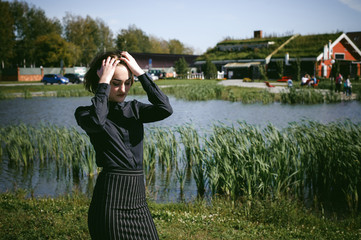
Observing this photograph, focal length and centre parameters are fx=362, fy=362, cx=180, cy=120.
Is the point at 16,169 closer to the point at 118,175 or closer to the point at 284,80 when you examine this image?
the point at 118,175

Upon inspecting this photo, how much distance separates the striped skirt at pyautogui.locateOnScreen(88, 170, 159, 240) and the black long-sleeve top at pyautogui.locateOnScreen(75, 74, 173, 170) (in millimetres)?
93

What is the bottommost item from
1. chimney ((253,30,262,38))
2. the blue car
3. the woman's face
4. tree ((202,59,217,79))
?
the woman's face

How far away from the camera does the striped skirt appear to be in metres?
2.43

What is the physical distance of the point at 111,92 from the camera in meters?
2.71

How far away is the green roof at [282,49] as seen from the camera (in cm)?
4862

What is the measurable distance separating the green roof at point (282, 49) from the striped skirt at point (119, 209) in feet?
155

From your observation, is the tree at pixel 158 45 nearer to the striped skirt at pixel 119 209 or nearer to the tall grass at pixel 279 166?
the tall grass at pixel 279 166

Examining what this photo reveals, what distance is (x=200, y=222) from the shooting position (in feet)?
17.1

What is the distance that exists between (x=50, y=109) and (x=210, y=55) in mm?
42991

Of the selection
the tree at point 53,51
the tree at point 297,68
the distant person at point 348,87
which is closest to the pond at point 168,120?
the distant person at point 348,87

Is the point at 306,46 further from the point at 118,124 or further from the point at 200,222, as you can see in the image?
the point at 118,124

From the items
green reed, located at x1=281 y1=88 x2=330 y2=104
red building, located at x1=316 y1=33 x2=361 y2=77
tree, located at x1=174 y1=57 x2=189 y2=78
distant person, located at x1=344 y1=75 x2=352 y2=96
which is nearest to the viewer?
green reed, located at x1=281 y1=88 x2=330 y2=104

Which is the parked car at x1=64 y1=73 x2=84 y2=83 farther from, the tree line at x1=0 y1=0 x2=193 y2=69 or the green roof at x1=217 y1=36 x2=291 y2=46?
the green roof at x1=217 y1=36 x2=291 y2=46

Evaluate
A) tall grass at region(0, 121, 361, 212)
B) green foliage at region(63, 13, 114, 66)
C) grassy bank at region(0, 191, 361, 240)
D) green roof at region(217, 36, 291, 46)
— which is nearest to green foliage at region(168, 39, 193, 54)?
green foliage at region(63, 13, 114, 66)
